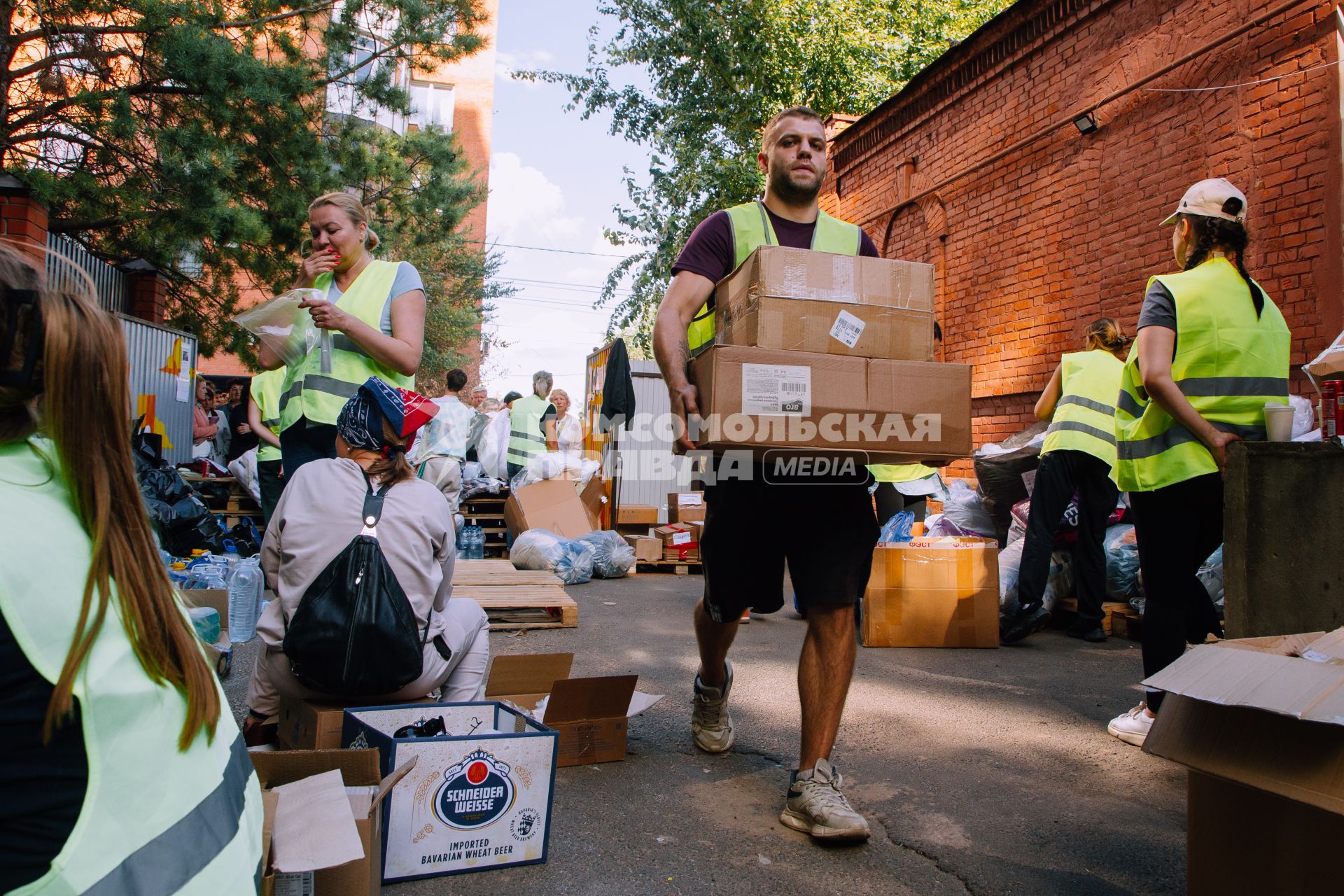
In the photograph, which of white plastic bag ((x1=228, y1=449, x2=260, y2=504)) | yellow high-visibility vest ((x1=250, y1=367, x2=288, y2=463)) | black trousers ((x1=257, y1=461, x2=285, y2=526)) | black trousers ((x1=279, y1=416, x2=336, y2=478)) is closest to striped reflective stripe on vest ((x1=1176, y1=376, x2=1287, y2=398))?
black trousers ((x1=279, y1=416, x2=336, y2=478))

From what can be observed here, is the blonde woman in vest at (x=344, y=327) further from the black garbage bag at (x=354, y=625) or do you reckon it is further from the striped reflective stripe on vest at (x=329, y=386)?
the black garbage bag at (x=354, y=625)

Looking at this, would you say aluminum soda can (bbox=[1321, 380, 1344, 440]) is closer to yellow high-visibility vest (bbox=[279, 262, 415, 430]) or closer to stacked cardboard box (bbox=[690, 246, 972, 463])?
stacked cardboard box (bbox=[690, 246, 972, 463])

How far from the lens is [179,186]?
7684 millimetres

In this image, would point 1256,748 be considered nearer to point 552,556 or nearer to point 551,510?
point 552,556

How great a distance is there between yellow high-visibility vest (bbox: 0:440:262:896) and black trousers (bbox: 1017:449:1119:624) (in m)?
5.07

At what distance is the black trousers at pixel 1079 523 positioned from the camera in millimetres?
5430

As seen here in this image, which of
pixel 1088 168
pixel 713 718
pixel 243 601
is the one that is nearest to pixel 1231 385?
pixel 713 718

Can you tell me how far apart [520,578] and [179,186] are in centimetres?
443

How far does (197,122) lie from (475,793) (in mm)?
7462

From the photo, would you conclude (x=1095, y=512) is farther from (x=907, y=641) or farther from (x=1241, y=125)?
(x=1241, y=125)

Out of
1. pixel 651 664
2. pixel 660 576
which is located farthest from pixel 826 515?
pixel 660 576

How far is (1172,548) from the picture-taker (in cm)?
313

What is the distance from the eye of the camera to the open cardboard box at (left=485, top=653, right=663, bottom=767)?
3.00 m

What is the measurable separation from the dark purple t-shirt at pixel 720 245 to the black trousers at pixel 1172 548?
4.29 feet
